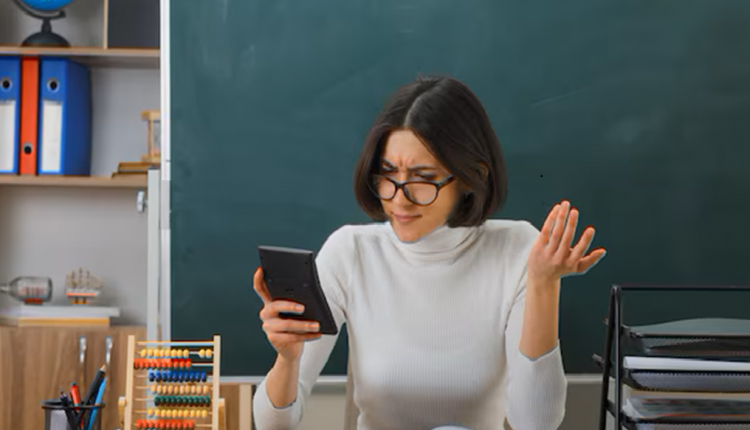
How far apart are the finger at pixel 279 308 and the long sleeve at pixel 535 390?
0.43 meters

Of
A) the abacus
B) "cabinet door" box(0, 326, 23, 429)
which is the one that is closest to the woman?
the abacus

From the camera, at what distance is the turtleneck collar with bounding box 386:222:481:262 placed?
1745mm

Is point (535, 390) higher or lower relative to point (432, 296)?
lower

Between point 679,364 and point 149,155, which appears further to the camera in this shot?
point 149,155

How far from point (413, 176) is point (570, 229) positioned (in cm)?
37

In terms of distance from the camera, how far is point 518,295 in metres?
1.69

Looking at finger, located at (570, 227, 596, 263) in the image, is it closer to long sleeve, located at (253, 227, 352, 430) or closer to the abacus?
long sleeve, located at (253, 227, 352, 430)

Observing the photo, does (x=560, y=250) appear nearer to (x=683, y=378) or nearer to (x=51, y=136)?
(x=683, y=378)

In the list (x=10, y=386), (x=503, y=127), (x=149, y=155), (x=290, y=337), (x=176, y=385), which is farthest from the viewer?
(x=149, y=155)

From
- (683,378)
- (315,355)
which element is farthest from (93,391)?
(683,378)

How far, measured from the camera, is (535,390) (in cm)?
154

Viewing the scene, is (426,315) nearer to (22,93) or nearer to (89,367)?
(89,367)

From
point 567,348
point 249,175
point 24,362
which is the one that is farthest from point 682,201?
point 24,362

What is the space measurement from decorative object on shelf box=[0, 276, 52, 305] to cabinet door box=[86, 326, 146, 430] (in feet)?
1.04
